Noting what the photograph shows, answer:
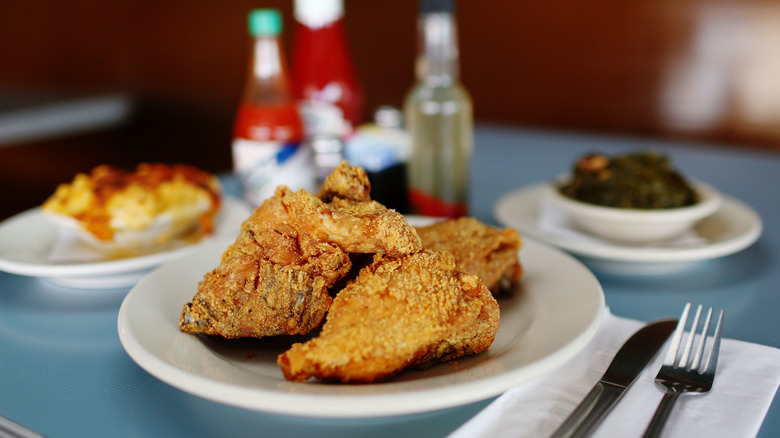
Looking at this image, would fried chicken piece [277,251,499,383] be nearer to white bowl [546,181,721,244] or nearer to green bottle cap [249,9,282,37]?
white bowl [546,181,721,244]

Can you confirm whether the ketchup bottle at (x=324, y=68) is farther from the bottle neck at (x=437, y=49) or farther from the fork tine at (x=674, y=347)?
the fork tine at (x=674, y=347)

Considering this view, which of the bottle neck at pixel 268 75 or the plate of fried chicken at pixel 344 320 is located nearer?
the plate of fried chicken at pixel 344 320

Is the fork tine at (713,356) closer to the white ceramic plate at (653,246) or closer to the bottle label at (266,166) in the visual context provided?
the white ceramic plate at (653,246)

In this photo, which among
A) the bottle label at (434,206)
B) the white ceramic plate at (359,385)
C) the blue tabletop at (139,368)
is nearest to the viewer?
the white ceramic plate at (359,385)

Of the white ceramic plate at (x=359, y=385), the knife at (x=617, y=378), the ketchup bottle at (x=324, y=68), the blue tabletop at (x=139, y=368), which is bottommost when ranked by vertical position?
the blue tabletop at (x=139, y=368)

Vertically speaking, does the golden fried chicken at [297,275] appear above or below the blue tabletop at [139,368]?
above

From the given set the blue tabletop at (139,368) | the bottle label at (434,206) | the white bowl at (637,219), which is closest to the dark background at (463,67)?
the blue tabletop at (139,368)

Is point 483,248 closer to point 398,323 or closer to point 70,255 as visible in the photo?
point 398,323

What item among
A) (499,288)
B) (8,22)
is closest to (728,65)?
(499,288)

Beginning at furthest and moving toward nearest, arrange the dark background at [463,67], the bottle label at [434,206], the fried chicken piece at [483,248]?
1. the dark background at [463,67]
2. the bottle label at [434,206]
3. the fried chicken piece at [483,248]
